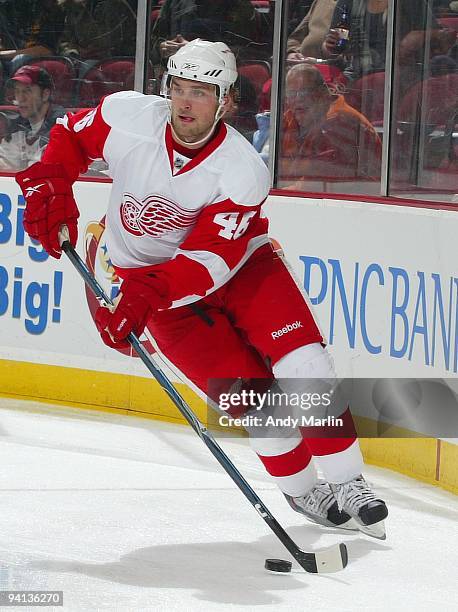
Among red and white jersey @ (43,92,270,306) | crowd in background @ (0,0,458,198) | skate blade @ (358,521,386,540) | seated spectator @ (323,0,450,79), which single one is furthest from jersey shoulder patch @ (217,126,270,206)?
seated spectator @ (323,0,450,79)

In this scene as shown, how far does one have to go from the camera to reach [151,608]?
270 cm

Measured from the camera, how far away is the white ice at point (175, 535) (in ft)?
9.28

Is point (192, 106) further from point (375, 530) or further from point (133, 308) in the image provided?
point (375, 530)

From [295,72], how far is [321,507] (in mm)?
2165

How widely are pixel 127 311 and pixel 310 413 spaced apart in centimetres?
62

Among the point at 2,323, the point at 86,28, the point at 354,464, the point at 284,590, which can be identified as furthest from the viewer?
the point at 86,28

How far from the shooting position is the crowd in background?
14.8 feet

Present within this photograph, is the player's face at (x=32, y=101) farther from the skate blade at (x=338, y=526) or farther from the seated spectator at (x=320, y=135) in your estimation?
the skate blade at (x=338, y=526)

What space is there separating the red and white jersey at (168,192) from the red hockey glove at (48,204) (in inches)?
3.8

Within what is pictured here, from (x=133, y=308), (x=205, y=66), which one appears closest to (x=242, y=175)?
(x=205, y=66)

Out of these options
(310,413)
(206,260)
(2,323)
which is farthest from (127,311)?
(2,323)

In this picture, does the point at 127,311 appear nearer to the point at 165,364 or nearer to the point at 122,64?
the point at 165,364

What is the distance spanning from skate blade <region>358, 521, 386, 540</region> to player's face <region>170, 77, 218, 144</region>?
1.04m

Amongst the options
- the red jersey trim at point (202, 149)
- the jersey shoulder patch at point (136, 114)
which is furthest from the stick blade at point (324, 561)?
the jersey shoulder patch at point (136, 114)
